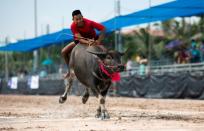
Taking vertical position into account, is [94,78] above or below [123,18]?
below

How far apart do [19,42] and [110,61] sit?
32.2 m

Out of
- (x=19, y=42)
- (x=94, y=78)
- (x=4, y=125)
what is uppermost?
(x=19, y=42)

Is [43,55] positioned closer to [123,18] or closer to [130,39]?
[130,39]

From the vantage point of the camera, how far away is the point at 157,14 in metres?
29.5

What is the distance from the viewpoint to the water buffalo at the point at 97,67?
1340 centimetres

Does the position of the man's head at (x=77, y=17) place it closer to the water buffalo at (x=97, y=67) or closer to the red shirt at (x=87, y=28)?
the red shirt at (x=87, y=28)

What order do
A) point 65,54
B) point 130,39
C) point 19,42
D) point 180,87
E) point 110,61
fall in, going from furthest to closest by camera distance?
point 130,39 → point 19,42 → point 180,87 → point 65,54 → point 110,61

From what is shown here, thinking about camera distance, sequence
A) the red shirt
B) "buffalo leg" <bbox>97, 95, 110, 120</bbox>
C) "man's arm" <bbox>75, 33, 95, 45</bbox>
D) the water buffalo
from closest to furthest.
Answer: "buffalo leg" <bbox>97, 95, 110, 120</bbox>
the water buffalo
"man's arm" <bbox>75, 33, 95, 45</bbox>
the red shirt

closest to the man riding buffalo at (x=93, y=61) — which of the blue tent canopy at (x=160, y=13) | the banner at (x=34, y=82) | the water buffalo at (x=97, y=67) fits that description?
the water buffalo at (x=97, y=67)

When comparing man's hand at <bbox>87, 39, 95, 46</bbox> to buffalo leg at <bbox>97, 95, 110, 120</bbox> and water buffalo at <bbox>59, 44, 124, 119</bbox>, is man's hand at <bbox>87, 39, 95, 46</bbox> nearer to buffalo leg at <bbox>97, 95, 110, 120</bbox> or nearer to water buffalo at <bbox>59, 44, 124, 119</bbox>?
water buffalo at <bbox>59, 44, 124, 119</bbox>

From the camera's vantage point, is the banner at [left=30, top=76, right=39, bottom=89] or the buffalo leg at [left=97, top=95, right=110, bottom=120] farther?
the banner at [left=30, top=76, right=39, bottom=89]

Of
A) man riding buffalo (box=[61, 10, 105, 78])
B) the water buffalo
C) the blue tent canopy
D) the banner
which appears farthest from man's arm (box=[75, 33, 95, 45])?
the banner

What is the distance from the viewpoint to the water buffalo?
13.4m

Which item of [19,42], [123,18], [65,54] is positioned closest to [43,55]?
[19,42]
